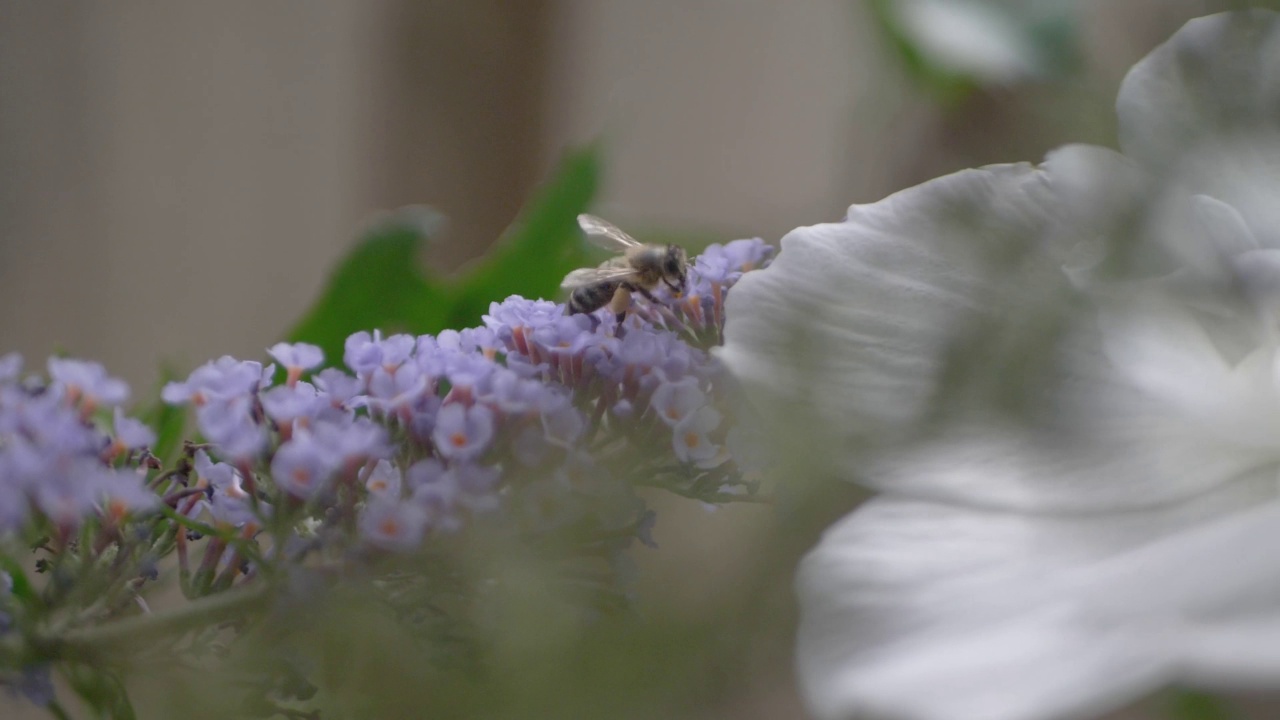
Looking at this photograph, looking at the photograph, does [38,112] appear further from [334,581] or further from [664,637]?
[664,637]

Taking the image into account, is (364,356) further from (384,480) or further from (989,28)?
(989,28)

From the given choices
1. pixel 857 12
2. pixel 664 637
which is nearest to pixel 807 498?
pixel 664 637

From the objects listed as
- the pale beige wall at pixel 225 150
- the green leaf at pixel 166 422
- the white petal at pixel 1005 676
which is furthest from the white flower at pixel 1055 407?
the pale beige wall at pixel 225 150

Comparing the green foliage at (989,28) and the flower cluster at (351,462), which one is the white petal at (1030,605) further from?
the green foliage at (989,28)

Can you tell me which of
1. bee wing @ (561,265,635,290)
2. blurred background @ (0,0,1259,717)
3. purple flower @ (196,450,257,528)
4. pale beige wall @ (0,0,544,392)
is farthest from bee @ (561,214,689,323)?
pale beige wall @ (0,0,544,392)

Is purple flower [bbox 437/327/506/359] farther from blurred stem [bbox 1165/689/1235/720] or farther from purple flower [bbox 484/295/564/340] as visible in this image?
blurred stem [bbox 1165/689/1235/720]

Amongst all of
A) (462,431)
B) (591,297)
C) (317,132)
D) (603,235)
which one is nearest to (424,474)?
(462,431)
